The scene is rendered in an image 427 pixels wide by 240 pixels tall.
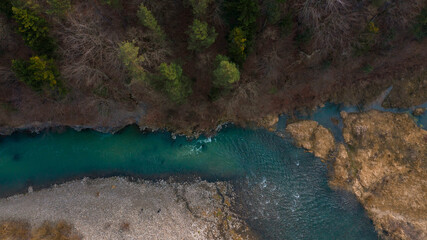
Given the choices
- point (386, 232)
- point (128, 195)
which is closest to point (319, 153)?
point (386, 232)

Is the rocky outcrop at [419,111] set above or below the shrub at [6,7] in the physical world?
above

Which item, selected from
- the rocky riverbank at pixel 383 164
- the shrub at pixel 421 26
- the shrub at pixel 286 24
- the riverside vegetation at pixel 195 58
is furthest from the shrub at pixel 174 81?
the shrub at pixel 421 26

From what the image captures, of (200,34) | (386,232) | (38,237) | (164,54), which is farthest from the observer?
(386,232)

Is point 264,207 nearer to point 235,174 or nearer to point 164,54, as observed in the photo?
point 235,174

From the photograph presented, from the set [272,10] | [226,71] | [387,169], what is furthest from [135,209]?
[387,169]

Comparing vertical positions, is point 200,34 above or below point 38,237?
above

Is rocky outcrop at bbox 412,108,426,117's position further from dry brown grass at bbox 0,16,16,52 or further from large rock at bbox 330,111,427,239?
dry brown grass at bbox 0,16,16,52

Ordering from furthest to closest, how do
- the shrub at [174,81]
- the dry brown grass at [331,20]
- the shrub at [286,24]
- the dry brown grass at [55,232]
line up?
the dry brown grass at [55,232] → the shrub at [286,24] → the dry brown grass at [331,20] → the shrub at [174,81]

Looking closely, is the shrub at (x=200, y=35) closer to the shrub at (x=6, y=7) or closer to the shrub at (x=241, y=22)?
the shrub at (x=241, y=22)
